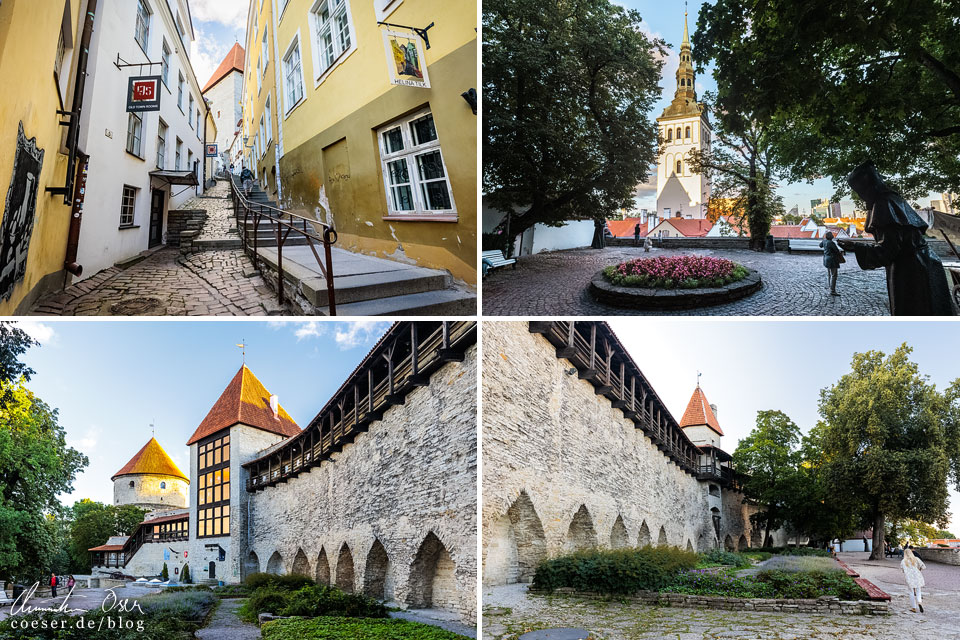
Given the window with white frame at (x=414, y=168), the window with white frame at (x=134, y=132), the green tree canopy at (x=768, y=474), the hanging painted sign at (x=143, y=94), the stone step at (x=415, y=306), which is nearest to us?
the stone step at (x=415, y=306)

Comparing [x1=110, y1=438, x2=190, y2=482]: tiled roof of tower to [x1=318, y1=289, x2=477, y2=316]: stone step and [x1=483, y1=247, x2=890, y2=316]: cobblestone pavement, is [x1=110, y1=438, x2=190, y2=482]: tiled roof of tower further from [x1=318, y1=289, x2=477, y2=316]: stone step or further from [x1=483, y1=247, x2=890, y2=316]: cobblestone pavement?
[x1=483, y1=247, x2=890, y2=316]: cobblestone pavement

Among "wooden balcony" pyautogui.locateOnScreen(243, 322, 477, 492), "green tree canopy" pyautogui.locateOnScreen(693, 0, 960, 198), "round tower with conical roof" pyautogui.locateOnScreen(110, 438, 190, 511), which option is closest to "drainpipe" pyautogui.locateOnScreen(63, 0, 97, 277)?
"round tower with conical roof" pyautogui.locateOnScreen(110, 438, 190, 511)

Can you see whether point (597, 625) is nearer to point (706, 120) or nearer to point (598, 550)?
point (598, 550)

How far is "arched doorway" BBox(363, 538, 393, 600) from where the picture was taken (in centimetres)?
614

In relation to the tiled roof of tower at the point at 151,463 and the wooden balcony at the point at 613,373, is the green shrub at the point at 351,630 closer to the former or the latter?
the tiled roof of tower at the point at 151,463

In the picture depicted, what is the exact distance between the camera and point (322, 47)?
25.0ft

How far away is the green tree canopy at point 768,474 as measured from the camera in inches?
525

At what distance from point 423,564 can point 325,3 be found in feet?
23.2

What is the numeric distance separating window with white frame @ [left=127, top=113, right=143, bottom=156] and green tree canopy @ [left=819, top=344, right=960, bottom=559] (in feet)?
31.7

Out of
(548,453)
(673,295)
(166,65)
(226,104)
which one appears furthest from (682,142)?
(226,104)

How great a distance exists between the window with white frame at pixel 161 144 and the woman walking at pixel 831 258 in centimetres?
924

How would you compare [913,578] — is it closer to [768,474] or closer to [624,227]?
[624,227]

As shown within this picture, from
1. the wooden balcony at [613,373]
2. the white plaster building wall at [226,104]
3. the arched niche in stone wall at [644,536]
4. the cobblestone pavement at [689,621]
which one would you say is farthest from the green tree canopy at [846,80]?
the white plaster building wall at [226,104]

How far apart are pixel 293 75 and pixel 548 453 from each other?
748cm
